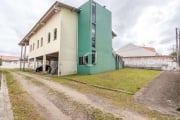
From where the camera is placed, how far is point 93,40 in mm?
17062

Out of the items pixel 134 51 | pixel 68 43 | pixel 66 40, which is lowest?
pixel 68 43

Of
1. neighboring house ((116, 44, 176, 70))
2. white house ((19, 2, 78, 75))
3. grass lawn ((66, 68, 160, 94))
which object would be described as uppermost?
white house ((19, 2, 78, 75))

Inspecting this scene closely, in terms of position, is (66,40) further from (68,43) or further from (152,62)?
(152,62)

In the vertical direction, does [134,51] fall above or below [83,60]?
above

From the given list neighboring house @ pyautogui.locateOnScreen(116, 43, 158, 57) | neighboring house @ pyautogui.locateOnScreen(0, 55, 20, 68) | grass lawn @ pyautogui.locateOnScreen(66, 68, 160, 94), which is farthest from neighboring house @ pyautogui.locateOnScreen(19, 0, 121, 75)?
neighboring house @ pyautogui.locateOnScreen(0, 55, 20, 68)

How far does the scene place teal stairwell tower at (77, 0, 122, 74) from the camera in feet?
54.1

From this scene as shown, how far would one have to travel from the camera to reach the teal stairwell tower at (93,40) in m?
16.5

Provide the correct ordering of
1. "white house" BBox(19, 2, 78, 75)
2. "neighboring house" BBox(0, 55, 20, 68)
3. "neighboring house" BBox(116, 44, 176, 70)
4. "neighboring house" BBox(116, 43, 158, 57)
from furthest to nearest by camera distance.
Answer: "neighboring house" BBox(0, 55, 20, 68) < "neighboring house" BBox(116, 43, 158, 57) < "neighboring house" BBox(116, 44, 176, 70) < "white house" BBox(19, 2, 78, 75)

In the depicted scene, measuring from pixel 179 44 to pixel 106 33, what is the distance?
59.8ft

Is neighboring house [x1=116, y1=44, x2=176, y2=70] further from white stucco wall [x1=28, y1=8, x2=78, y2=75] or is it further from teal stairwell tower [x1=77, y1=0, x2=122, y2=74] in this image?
white stucco wall [x1=28, y1=8, x2=78, y2=75]

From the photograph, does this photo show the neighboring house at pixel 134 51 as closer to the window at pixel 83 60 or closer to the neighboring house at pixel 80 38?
the neighboring house at pixel 80 38

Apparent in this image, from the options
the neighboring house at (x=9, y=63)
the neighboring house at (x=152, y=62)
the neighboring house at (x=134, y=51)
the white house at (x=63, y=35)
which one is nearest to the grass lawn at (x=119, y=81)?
the white house at (x=63, y=35)

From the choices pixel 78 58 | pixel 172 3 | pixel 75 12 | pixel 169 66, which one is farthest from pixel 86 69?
pixel 169 66

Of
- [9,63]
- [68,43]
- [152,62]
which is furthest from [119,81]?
[9,63]
